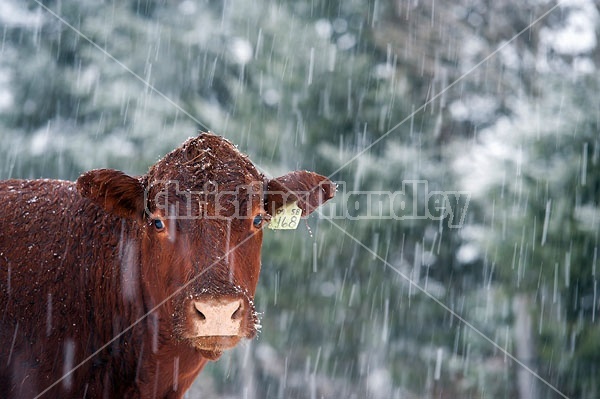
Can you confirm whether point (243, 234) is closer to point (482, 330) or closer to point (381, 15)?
point (482, 330)

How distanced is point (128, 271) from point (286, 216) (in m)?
1.18

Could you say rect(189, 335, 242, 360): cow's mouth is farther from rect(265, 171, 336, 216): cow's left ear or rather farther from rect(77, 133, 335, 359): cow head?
rect(265, 171, 336, 216): cow's left ear

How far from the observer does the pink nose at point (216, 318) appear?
10.9ft

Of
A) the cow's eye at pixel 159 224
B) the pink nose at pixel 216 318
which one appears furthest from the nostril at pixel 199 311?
the cow's eye at pixel 159 224

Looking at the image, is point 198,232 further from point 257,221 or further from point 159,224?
point 257,221

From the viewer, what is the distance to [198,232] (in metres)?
3.68

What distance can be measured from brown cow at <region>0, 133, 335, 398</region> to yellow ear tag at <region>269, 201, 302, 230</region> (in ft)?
0.68

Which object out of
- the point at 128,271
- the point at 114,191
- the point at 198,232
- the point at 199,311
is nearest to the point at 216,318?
the point at 199,311

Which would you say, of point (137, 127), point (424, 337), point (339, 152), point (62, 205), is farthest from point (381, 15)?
point (62, 205)

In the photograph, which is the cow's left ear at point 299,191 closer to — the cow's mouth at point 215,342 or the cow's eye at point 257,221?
the cow's eye at point 257,221

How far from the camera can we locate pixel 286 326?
10547mm

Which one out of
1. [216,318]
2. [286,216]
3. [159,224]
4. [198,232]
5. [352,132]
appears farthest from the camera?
[352,132]

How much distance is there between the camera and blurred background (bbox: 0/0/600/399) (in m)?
9.39

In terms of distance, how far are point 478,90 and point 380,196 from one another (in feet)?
9.43
